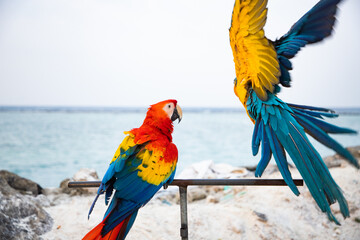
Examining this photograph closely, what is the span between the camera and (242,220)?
218 cm

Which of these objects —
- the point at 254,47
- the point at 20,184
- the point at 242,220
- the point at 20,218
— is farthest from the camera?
the point at 20,184

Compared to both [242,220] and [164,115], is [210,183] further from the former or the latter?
[242,220]

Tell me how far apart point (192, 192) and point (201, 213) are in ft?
3.35

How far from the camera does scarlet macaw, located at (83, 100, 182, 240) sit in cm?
107

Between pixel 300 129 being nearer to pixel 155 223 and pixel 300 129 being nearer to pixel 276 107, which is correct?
pixel 276 107

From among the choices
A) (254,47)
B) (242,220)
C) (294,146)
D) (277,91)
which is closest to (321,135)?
(294,146)

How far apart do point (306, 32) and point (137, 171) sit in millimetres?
833

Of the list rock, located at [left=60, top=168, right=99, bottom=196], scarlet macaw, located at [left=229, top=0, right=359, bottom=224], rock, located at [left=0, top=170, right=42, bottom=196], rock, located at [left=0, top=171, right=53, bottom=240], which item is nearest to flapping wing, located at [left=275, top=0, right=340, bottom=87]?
scarlet macaw, located at [left=229, top=0, right=359, bottom=224]

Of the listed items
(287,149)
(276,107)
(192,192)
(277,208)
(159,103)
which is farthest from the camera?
(192,192)

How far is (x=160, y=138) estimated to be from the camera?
1.23m

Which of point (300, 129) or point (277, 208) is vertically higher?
point (300, 129)

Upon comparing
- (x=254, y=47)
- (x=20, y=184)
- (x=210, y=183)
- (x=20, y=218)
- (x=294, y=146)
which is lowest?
(x=20, y=184)

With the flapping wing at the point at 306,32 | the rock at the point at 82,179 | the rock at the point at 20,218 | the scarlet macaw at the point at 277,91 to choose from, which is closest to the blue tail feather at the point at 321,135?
the scarlet macaw at the point at 277,91

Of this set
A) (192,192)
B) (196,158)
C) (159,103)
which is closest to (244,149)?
(196,158)
